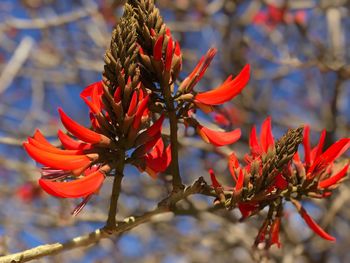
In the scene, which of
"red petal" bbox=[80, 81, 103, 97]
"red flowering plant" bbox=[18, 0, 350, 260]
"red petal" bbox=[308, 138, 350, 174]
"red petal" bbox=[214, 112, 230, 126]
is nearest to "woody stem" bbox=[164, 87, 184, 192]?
"red flowering plant" bbox=[18, 0, 350, 260]

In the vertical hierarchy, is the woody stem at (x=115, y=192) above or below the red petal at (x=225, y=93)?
below

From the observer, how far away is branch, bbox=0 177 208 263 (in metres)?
0.87

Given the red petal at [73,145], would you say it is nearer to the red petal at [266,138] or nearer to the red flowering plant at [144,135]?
the red flowering plant at [144,135]

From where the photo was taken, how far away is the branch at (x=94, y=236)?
2.85ft

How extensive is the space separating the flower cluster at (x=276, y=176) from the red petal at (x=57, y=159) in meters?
0.23

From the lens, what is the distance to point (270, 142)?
932 mm

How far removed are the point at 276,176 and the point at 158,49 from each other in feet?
0.90

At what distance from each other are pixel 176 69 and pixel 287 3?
2168 mm

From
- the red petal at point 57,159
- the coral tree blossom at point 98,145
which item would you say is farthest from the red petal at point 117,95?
the red petal at point 57,159

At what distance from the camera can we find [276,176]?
0.87 m

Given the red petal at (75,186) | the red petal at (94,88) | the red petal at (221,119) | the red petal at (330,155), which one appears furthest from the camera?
the red petal at (221,119)

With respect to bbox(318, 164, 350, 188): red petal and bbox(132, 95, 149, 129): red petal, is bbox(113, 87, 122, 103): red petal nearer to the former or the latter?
bbox(132, 95, 149, 129): red petal

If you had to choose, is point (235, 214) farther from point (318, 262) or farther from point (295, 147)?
point (295, 147)

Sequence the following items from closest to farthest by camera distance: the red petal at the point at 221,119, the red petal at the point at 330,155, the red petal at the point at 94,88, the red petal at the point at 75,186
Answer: the red petal at the point at 75,186
the red petal at the point at 94,88
the red petal at the point at 330,155
the red petal at the point at 221,119
